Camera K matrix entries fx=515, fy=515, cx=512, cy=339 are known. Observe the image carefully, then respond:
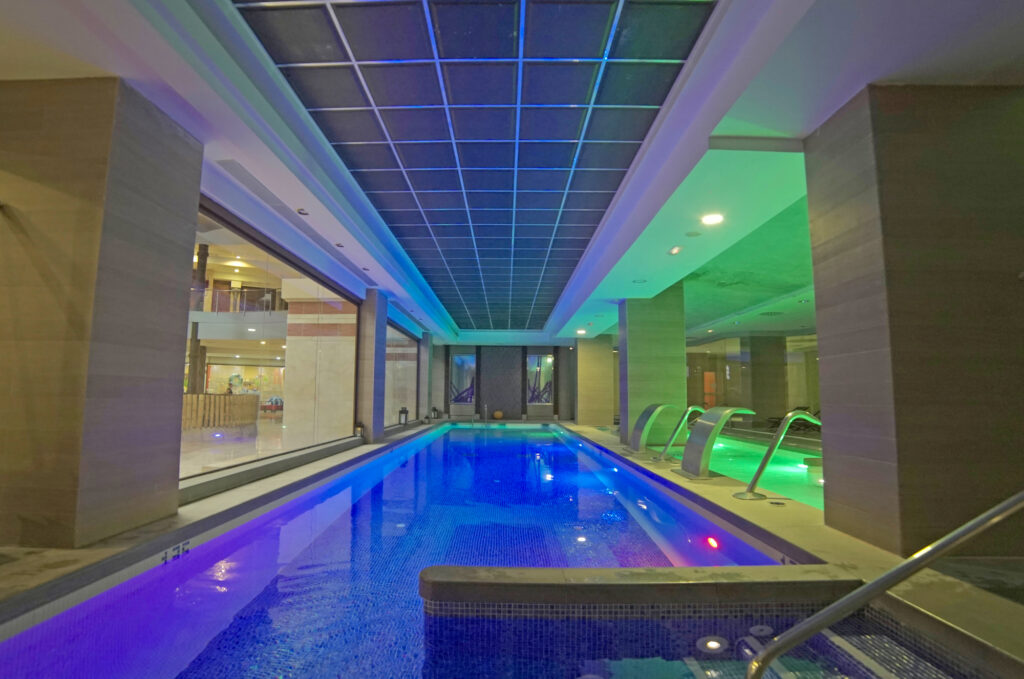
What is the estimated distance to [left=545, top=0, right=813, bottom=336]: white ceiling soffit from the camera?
284cm

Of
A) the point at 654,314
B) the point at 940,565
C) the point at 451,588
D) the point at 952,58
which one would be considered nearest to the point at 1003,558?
the point at 940,565

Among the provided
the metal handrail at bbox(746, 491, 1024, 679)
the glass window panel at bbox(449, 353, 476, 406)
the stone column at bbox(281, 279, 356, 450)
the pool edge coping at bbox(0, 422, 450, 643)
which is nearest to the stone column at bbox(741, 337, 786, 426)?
the glass window panel at bbox(449, 353, 476, 406)

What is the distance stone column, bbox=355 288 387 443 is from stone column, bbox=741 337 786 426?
481 inches

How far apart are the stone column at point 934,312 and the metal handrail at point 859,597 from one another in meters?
1.59

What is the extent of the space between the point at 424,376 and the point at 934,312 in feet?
52.0

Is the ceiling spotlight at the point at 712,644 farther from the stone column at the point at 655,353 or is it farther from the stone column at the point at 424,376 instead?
the stone column at the point at 424,376

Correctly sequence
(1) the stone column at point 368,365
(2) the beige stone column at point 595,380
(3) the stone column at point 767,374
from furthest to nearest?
(3) the stone column at point 767,374, (2) the beige stone column at point 595,380, (1) the stone column at point 368,365

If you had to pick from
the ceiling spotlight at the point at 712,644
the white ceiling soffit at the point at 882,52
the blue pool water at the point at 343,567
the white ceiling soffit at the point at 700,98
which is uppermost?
the white ceiling soffit at the point at 700,98

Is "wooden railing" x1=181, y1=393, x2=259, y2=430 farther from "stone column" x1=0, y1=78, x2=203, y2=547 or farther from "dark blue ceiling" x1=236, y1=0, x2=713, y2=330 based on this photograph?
"dark blue ceiling" x1=236, y1=0, x2=713, y2=330

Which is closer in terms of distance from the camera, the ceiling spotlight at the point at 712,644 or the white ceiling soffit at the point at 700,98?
the ceiling spotlight at the point at 712,644

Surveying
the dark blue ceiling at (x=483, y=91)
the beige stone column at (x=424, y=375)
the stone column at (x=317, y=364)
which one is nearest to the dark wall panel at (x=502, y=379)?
the beige stone column at (x=424, y=375)

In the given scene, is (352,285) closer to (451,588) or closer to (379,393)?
(379,393)

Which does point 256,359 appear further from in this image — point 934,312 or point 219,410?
point 934,312

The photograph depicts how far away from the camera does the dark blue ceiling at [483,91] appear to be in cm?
331
